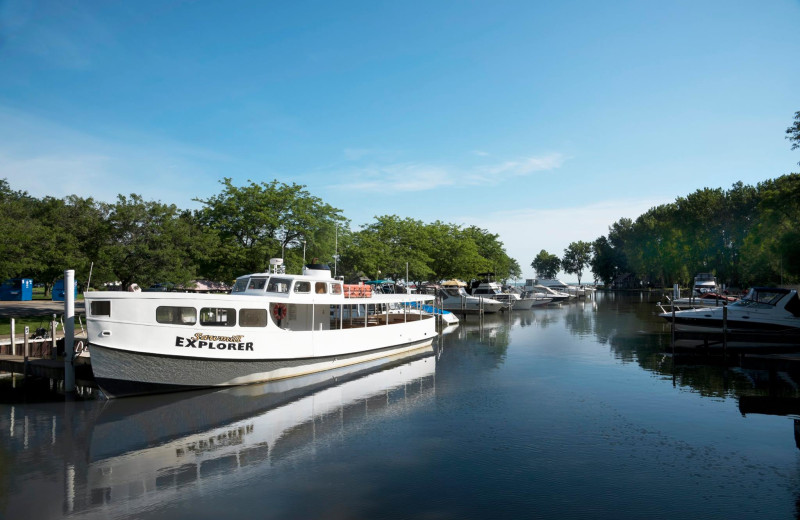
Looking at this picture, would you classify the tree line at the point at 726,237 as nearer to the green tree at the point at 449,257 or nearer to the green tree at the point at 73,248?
the green tree at the point at 449,257

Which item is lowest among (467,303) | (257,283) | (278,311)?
(467,303)

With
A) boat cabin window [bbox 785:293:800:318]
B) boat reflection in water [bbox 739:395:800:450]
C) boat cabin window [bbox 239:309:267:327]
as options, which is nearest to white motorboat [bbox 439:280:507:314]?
boat cabin window [bbox 785:293:800:318]

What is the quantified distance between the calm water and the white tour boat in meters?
0.89

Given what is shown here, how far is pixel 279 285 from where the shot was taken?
22.3 meters

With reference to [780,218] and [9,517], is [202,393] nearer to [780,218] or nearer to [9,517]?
[9,517]

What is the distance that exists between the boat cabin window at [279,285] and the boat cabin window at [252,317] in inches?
75.7

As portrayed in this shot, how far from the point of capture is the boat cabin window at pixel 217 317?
63.7 ft

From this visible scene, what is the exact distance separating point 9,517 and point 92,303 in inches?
370

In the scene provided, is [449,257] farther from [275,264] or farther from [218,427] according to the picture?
[218,427]

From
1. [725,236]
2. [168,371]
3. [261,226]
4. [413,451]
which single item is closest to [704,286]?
[725,236]

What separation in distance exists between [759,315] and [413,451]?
27.5 meters

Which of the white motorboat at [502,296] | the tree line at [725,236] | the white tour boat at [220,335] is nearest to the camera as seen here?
A: the white tour boat at [220,335]

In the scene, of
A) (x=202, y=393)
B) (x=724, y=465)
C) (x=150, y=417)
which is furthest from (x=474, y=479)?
(x=202, y=393)

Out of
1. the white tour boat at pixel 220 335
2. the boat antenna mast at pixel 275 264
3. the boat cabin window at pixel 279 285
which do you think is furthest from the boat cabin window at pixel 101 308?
the boat antenna mast at pixel 275 264
